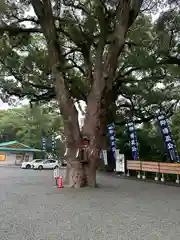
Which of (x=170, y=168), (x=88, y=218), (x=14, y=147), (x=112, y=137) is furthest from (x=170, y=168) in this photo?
(x=14, y=147)

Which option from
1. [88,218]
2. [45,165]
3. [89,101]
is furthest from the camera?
[45,165]

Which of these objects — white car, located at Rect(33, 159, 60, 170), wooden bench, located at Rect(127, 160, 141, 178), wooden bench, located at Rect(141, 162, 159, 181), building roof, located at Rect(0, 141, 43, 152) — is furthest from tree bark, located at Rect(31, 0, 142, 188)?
building roof, located at Rect(0, 141, 43, 152)

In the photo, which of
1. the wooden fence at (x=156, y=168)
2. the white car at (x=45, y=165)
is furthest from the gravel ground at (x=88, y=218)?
the white car at (x=45, y=165)

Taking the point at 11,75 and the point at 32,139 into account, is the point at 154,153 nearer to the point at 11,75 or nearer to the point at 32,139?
the point at 11,75

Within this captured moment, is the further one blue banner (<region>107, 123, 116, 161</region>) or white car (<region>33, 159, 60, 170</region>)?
white car (<region>33, 159, 60, 170</region>)

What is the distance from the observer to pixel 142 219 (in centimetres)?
576

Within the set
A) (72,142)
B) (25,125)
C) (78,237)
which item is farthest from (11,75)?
(25,125)

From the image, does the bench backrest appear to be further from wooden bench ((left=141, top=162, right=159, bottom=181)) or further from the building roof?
the building roof

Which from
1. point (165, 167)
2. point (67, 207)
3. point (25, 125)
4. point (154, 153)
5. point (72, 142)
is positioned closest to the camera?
point (67, 207)

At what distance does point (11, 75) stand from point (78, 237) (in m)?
14.1

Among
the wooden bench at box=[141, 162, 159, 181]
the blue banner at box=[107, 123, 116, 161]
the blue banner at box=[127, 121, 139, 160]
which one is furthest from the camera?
the blue banner at box=[107, 123, 116, 161]

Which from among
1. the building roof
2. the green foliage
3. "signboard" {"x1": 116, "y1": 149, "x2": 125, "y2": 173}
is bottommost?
"signboard" {"x1": 116, "y1": 149, "x2": 125, "y2": 173}

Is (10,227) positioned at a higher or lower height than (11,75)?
lower

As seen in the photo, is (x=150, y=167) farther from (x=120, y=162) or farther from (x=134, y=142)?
(x=120, y=162)
